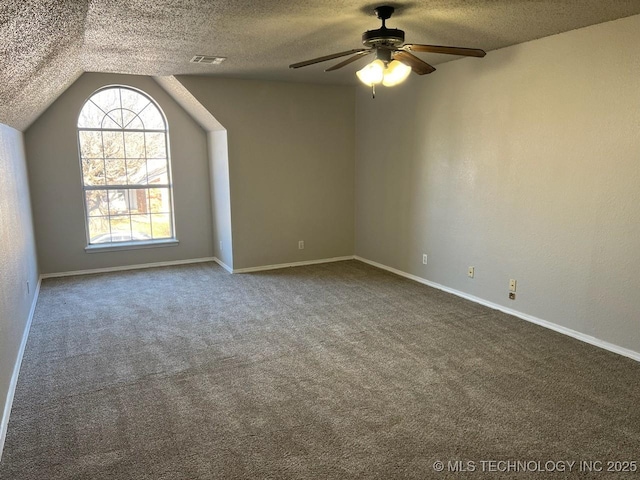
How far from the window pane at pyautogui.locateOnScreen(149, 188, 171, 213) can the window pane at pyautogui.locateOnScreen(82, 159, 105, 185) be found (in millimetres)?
619

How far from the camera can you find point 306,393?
278cm

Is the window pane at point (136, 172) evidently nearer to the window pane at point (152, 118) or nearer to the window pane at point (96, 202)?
the window pane at point (96, 202)

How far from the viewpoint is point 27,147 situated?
5230mm

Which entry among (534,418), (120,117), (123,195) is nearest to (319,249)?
(123,195)

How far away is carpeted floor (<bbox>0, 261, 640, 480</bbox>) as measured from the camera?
2.18 m

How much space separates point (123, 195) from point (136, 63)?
215cm

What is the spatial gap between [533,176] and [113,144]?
4898mm

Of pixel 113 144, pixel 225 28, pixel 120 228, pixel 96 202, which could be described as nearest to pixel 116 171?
pixel 113 144

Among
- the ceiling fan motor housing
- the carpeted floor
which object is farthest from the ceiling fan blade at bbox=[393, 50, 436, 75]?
the carpeted floor

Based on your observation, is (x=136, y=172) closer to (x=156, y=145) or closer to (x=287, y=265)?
(x=156, y=145)

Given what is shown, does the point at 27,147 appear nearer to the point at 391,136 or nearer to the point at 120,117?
the point at 120,117

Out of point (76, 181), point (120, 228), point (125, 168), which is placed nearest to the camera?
point (76, 181)

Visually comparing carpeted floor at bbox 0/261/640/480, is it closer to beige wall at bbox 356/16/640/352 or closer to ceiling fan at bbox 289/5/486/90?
beige wall at bbox 356/16/640/352

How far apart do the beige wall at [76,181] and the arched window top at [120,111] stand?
0.37ft
